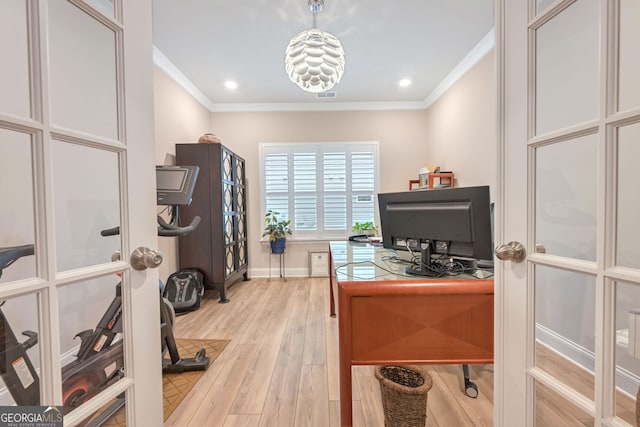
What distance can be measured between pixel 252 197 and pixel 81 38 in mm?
3714

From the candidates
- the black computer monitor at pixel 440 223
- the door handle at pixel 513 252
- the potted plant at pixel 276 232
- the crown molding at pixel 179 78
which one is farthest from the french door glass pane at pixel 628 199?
the potted plant at pixel 276 232

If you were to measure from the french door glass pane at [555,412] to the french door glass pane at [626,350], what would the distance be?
0.31 ft

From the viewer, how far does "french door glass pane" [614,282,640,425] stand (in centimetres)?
59

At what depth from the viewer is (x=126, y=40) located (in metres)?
0.75

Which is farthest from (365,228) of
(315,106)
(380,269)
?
(380,269)

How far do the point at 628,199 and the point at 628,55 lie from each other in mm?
317

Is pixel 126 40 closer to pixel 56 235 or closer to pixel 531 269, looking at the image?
pixel 56 235

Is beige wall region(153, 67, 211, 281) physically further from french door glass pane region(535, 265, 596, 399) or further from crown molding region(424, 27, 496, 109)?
crown molding region(424, 27, 496, 109)

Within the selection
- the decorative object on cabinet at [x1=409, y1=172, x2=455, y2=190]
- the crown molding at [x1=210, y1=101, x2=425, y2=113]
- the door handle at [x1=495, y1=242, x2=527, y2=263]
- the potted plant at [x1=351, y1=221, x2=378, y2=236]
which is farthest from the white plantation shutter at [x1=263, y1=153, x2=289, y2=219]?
the door handle at [x1=495, y1=242, x2=527, y2=263]

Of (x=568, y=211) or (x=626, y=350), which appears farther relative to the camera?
(x=568, y=211)

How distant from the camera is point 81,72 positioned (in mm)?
687

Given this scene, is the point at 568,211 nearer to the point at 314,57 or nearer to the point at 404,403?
the point at 404,403

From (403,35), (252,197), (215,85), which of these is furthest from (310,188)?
(403,35)

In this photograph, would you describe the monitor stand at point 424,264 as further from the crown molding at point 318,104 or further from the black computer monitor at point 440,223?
the crown molding at point 318,104
